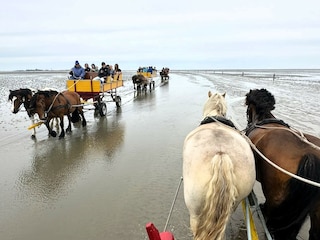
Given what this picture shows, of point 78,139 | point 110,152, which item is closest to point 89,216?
point 110,152

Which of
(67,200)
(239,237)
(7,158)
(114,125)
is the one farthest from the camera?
(114,125)

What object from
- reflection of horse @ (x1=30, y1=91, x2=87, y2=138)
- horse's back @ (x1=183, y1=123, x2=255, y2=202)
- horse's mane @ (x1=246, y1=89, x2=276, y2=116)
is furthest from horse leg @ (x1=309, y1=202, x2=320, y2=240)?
reflection of horse @ (x1=30, y1=91, x2=87, y2=138)

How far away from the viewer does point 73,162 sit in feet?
22.9

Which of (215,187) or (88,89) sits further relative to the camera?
(88,89)

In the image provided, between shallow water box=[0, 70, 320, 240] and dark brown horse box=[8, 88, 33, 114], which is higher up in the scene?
dark brown horse box=[8, 88, 33, 114]

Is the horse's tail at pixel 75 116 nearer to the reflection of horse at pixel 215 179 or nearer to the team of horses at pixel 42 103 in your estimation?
→ the team of horses at pixel 42 103

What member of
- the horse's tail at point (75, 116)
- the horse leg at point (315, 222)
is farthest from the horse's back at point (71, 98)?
the horse leg at point (315, 222)

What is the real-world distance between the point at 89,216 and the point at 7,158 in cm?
412

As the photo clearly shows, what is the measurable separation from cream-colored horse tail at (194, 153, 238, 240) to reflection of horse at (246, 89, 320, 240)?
768mm

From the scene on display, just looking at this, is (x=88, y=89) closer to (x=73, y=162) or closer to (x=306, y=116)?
(x=73, y=162)

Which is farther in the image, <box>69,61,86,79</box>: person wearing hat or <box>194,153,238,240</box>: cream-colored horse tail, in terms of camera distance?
<box>69,61,86,79</box>: person wearing hat

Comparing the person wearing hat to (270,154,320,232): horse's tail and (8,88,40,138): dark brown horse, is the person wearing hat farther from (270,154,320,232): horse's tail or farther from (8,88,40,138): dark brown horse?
(270,154,320,232): horse's tail

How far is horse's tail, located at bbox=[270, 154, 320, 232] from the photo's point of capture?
289cm

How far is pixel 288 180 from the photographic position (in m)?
3.06
